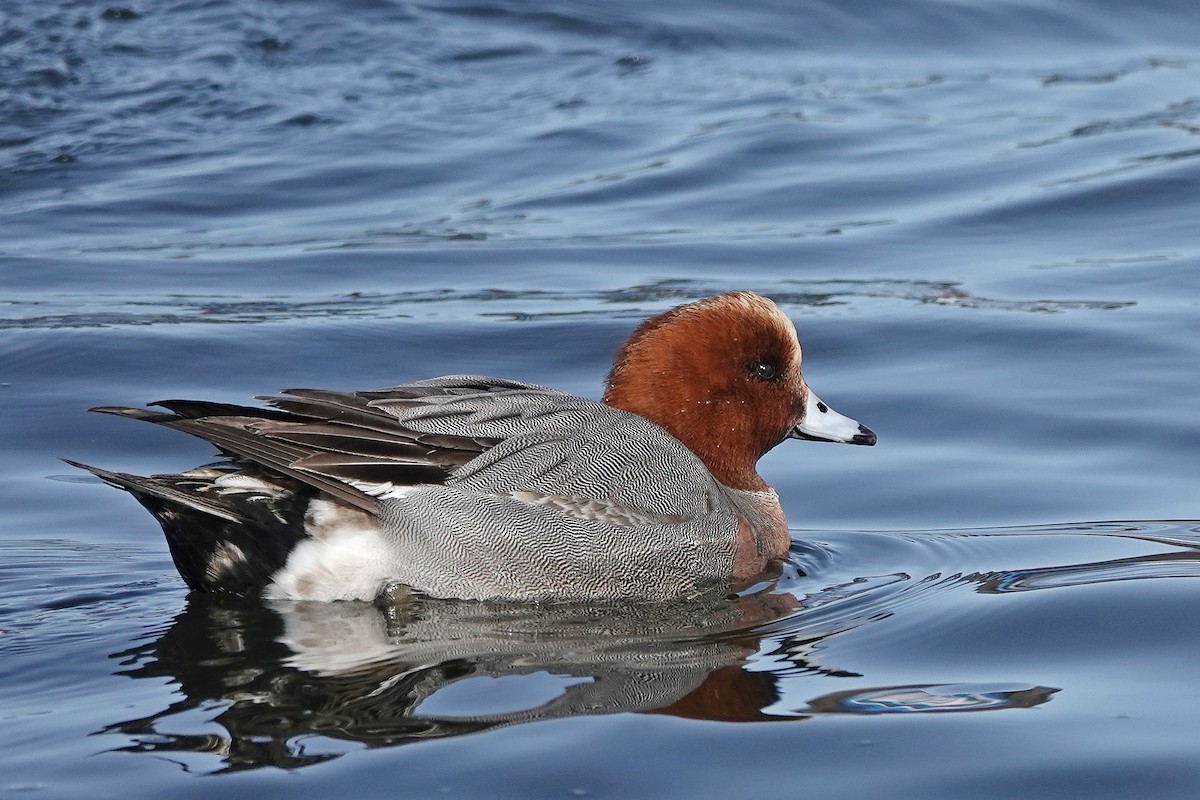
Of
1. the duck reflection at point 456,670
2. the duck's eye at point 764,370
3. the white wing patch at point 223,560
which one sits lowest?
the duck reflection at point 456,670

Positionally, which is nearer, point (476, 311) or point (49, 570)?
point (49, 570)

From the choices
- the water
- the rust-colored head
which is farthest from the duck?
the rust-colored head

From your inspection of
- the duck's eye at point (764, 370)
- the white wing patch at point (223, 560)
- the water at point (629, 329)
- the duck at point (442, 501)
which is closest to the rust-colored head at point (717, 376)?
the duck's eye at point (764, 370)

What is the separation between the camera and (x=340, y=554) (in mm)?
4809

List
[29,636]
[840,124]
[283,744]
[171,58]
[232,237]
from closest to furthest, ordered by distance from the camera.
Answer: [283,744] < [29,636] < [232,237] < [840,124] < [171,58]

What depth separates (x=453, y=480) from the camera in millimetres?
4855

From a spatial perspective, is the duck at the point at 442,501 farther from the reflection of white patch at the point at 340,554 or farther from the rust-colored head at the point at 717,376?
the rust-colored head at the point at 717,376

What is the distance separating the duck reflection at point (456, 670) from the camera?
12.9 ft

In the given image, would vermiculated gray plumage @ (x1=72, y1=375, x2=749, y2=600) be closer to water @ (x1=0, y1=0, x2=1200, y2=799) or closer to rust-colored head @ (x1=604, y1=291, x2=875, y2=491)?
water @ (x1=0, y1=0, x2=1200, y2=799)

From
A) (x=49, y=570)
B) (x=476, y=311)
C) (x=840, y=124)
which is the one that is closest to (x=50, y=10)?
→ (x=840, y=124)

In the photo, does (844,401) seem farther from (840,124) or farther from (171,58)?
(171,58)

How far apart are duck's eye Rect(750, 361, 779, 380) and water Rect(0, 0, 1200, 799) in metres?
0.55

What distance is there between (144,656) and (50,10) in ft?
39.5

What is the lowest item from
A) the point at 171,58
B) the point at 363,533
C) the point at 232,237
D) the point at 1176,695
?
the point at 1176,695
